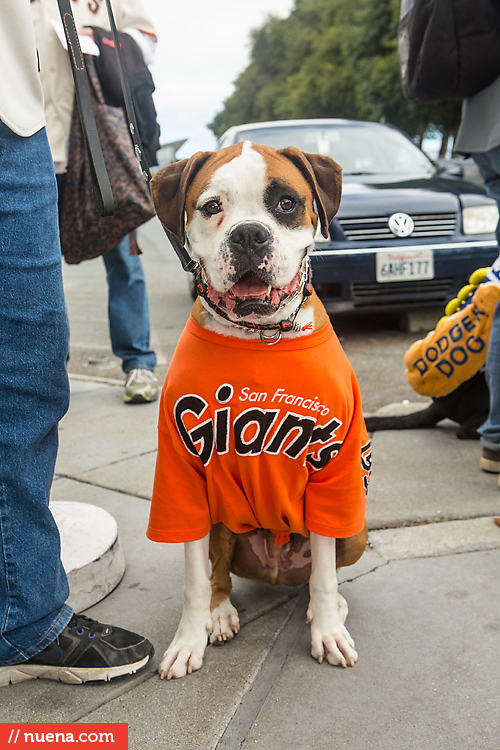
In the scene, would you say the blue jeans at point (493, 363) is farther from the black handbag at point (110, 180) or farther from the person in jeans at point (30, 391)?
the person in jeans at point (30, 391)

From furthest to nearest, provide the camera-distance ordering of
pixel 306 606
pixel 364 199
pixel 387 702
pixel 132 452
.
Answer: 1. pixel 364 199
2. pixel 132 452
3. pixel 306 606
4. pixel 387 702

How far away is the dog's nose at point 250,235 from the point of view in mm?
1702

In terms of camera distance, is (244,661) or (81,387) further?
(81,387)

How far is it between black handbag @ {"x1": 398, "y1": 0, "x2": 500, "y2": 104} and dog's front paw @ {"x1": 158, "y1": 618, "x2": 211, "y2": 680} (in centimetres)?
229

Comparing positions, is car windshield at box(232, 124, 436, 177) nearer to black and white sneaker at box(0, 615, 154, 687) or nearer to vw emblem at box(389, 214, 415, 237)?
vw emblem at box(389, 214, 415, 237)

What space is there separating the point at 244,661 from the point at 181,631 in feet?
0.63

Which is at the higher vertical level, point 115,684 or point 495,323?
point 495,323

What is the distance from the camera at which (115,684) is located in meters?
1.73

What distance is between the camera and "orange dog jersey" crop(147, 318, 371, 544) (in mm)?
1758

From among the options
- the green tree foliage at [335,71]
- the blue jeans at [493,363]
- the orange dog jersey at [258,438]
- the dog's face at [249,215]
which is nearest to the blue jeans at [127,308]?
the blue jeans at [493,363]

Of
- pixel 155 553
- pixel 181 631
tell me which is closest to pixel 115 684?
pixel 181 631

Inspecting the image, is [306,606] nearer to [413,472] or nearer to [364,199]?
[413,472]

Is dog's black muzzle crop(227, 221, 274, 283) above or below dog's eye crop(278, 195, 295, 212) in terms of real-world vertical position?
below

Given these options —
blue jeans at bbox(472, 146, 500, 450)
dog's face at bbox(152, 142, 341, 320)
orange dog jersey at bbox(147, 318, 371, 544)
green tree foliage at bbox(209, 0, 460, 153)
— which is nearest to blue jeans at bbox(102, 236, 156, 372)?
blue jeans at bbox(472, 146, 500, 450)
